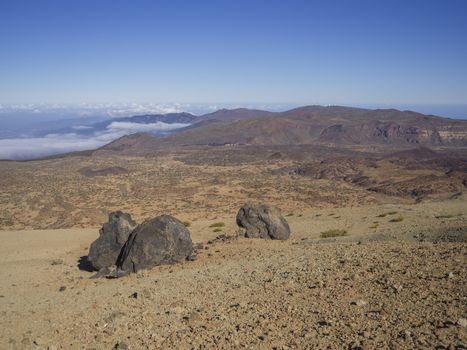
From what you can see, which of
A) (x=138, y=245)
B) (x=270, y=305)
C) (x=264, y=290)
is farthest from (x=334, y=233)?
(x=270, y=305)

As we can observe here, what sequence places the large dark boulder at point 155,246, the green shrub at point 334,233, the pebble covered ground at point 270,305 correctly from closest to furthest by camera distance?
the pebble covered ground at point 270,305
the large dark boulder at point 155,246
the green shrub at point 334,233

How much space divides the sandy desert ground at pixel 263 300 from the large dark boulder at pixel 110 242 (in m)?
0.85

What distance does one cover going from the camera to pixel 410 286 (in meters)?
8.50

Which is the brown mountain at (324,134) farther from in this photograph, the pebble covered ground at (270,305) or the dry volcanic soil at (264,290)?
the pebble covered ground at (270,305)

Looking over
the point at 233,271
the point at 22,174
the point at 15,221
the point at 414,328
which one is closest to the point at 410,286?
the point at 414,328

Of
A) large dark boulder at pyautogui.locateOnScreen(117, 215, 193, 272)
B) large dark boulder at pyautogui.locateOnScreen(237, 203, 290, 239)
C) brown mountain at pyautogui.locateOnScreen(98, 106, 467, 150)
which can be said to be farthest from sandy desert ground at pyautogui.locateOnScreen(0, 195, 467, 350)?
brown mountain at pyautogui.locateOnScreen(98, 106, 467, 150)

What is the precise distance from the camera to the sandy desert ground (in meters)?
7.09

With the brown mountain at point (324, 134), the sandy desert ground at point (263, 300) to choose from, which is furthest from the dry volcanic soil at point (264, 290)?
the brown mountain at point (324, 134)

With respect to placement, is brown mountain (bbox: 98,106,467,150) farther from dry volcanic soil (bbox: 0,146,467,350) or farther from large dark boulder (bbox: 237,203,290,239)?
large dark boulder (bbox: 237,203,290,239)

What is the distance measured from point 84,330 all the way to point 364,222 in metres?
16.0

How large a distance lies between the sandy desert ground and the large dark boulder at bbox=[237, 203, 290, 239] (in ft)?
6.47

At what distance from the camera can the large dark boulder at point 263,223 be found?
17812 mm

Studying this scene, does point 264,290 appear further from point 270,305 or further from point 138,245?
point 138,245

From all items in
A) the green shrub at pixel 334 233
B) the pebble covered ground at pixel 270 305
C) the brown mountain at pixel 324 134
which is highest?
the brown mountain at pixel 324 134
